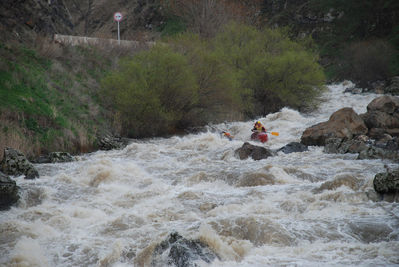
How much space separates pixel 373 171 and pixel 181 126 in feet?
37.5

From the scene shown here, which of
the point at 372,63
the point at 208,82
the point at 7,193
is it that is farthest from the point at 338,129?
the point at 372,63

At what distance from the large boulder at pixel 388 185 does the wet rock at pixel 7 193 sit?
7.94 metres

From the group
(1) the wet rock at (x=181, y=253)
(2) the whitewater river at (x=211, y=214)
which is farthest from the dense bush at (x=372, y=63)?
(1) the wet rock at (x=181, y=253)

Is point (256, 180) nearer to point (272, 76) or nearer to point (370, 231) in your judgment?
point (370, 231)

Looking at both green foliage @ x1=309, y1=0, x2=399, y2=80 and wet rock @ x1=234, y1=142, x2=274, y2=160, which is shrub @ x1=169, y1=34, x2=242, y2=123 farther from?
green foliage @ x1=309, y1=0, x2=399, y2=80

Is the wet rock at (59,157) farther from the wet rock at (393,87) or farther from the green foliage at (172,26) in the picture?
the green foliage at (172,26)

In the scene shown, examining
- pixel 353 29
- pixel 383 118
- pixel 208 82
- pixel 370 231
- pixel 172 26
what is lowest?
pixel 370 231

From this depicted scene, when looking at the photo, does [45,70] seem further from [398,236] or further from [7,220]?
[398,236]

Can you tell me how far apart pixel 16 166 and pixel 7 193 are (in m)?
2.53

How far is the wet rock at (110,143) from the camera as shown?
50.6 ft

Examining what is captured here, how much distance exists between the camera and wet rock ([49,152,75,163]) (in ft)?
41.4

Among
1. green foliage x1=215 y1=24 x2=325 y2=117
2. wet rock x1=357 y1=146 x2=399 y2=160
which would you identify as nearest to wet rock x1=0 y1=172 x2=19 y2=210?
wet rock x1=357 y1=146 x2=399 y2=160

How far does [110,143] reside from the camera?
15.6 m

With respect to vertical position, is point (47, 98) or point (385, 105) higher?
point (47, 98)
